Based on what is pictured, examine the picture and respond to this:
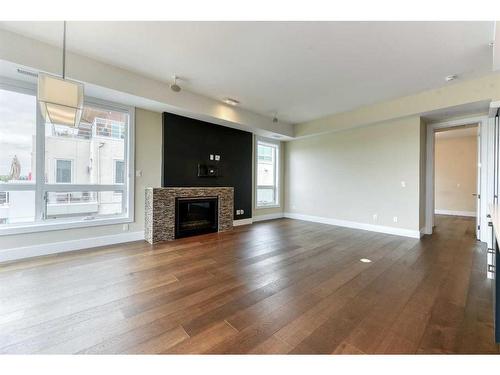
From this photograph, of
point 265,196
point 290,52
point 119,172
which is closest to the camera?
point 290,52

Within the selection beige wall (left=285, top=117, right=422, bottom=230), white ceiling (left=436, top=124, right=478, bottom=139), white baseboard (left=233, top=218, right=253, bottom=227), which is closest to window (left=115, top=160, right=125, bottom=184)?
white baseboard (left=233, top=218, right=253, bottom=227)

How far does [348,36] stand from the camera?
256cm

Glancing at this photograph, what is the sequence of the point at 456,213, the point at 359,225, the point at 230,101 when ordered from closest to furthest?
the point at 230,101 → the point at 359,225 → the point at 456,213

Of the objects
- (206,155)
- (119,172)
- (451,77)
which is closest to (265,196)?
(206,155)

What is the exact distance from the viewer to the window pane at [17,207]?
3168 millimetres

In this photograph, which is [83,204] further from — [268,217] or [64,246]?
[268,217]

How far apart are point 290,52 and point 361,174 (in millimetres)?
3759

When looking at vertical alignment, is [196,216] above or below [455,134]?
below

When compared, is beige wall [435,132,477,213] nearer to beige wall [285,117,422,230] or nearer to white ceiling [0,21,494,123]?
beige wall [285,117,422,230]

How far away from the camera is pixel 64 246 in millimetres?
3545

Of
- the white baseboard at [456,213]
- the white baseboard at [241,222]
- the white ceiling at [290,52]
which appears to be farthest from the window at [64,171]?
the white baseboard at [456,213]
